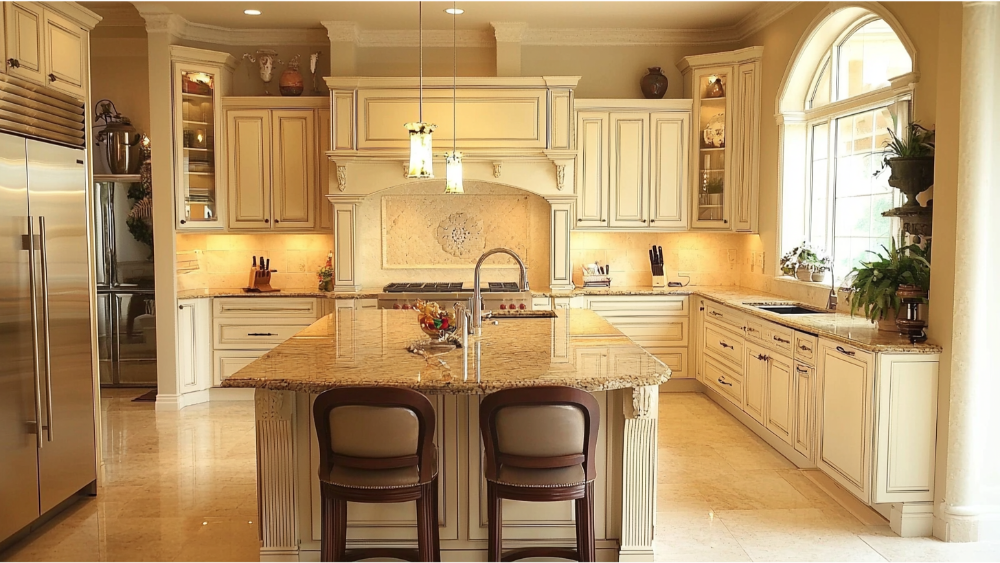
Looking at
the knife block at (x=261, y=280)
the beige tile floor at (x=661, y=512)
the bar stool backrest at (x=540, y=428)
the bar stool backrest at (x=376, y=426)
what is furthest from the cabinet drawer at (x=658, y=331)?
the bar stool backrest at (x=376, y=426)

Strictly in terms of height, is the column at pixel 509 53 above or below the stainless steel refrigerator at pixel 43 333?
above

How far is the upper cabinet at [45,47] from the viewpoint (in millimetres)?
3512

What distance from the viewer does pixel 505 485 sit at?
8.89ft

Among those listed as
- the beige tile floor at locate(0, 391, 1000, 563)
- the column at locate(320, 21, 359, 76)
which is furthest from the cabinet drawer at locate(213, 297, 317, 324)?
the column at locate(320, 21, 359, 76)

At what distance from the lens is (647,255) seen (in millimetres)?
6887

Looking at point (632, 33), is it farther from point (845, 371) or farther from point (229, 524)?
point (229, 524)

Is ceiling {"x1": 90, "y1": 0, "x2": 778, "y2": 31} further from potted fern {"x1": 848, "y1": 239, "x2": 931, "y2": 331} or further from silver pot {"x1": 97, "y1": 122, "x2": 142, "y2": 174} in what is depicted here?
potted fern {"x1": 848, "y1": 239, "x2": 931, "y2": 331}

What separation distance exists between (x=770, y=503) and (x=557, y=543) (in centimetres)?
142

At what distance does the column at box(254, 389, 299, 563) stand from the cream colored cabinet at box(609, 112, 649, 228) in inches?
159

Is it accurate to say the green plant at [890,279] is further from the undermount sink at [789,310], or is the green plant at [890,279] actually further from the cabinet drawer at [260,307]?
the cabinet drawer at [260,307]

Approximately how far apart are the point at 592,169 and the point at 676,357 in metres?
1.71

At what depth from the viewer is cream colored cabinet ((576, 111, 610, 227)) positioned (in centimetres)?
639

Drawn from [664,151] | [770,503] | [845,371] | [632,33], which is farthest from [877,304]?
[632,33]

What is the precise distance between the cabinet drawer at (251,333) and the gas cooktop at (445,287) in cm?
79
